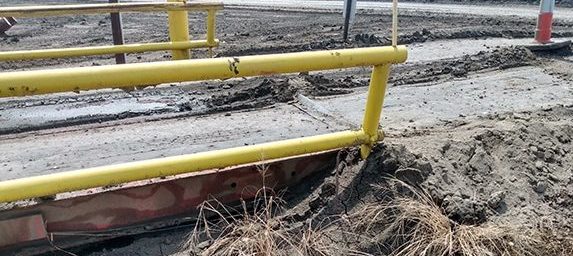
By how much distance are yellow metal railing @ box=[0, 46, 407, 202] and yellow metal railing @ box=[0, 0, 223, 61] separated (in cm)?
281

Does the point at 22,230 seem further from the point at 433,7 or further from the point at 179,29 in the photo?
the point at 433,7

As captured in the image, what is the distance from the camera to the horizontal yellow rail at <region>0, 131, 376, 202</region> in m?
2.96

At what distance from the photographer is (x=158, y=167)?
318 cm

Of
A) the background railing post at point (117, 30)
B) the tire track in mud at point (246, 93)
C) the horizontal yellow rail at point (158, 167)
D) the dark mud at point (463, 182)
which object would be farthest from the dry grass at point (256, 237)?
the background railing post at point (117, 30)

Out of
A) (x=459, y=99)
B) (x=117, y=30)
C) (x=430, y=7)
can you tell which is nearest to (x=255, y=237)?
(x=459, y=99)

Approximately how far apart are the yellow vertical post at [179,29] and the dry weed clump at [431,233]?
11.6 feet

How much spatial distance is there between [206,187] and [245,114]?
66.2 inches

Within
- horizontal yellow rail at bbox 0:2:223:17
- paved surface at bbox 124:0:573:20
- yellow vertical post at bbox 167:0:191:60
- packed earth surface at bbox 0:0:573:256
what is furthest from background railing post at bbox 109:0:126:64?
paved surface at bbox 124:0:573:20

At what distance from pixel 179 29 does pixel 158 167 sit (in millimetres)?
3552

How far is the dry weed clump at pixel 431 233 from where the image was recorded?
3.24 metres

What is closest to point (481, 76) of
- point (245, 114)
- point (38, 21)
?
→ point (245, 114)

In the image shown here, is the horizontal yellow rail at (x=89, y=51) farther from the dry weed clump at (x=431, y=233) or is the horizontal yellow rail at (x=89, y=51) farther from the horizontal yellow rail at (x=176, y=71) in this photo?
the dry weed clump at (x=431, y=233)

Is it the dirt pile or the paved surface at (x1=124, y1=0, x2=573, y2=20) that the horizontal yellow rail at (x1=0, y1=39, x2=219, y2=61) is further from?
the paved surface at (x1=124, y1=0, x2=573, y2=20)

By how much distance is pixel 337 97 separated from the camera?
19.4 feet
